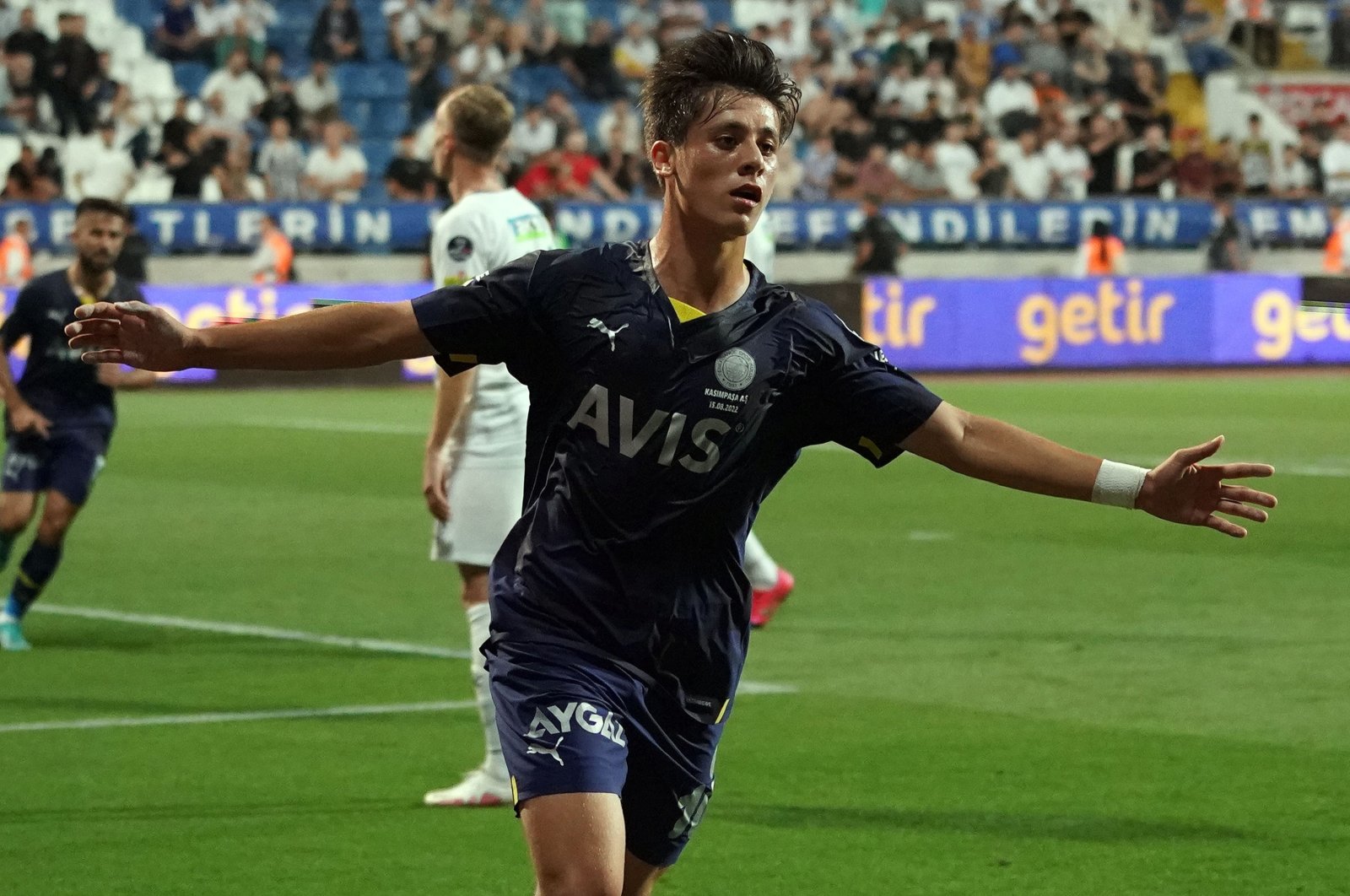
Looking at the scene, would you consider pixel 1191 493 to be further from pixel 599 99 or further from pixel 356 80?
pixel 599 99

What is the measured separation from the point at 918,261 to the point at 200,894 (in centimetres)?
2502

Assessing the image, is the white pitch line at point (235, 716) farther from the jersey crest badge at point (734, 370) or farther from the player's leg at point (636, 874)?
the jersey crest badge at point (734, 370)

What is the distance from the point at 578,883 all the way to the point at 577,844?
0.07m

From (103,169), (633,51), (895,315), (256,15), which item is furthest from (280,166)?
(895,315)

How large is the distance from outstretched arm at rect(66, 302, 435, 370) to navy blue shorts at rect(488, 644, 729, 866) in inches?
24.4

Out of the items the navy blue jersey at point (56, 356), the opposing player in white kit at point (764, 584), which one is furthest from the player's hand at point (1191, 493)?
the navy blue jersey at point (56, 356)

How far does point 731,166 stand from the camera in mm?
4289

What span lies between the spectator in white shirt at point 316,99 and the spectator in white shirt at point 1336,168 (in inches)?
596

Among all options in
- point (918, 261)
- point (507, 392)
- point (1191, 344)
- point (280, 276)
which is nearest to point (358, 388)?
point (280, 276)

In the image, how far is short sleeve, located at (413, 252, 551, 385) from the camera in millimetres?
4320

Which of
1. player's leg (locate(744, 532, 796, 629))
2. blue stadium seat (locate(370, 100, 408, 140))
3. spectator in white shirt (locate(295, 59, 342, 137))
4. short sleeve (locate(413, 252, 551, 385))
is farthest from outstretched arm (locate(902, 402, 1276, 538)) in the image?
blue stadium seat (locate(370, 100, 408, 140))

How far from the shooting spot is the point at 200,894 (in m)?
6.08

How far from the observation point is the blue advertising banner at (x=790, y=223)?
2602 centimetres

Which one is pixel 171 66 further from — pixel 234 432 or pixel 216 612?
pixel 216 612
